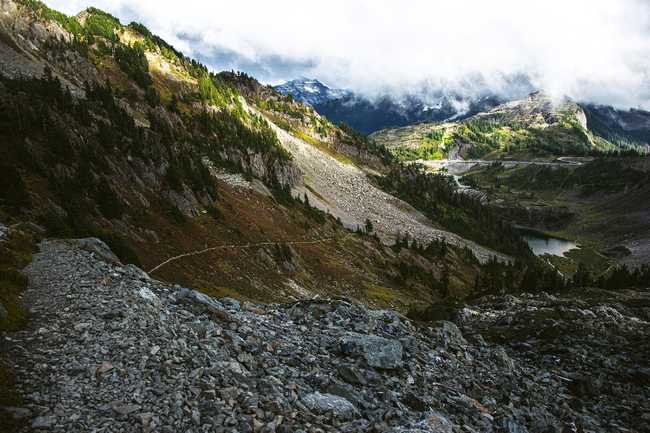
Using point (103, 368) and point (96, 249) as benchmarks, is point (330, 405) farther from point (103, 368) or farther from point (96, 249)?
point (96, 249)

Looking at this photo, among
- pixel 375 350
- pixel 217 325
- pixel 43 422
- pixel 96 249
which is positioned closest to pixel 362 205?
pixel 96 249

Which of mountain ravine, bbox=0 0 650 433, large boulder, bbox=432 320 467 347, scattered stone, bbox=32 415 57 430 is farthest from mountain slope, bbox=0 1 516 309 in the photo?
scattered stone, bbox=32 415 57 430

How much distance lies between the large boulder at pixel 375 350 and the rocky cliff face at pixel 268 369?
0.21ft

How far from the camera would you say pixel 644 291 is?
71312 mm

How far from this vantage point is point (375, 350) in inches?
733

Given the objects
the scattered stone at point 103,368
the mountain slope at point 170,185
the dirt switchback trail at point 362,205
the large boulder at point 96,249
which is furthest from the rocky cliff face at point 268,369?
the dirt switchback trail at point 362,205

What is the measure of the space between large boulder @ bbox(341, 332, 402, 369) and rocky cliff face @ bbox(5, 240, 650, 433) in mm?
64

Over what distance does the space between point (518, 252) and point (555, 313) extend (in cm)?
16216

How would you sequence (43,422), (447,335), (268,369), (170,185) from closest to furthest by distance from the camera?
(43,422) → (268,369) → (447,335) → (170,185)

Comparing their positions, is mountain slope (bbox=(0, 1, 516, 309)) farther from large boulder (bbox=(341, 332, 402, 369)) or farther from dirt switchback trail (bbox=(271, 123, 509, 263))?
large boulder (bbox=(341, 332, 402, 369))

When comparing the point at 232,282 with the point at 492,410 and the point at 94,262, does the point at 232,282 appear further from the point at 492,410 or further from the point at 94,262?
the point at 492,410

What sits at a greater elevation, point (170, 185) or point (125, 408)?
point (170, 185)

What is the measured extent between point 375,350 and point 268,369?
581cm

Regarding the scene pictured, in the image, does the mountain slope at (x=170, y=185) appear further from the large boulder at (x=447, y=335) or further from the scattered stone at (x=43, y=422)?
the scattered stone at (x=43, y=422)
